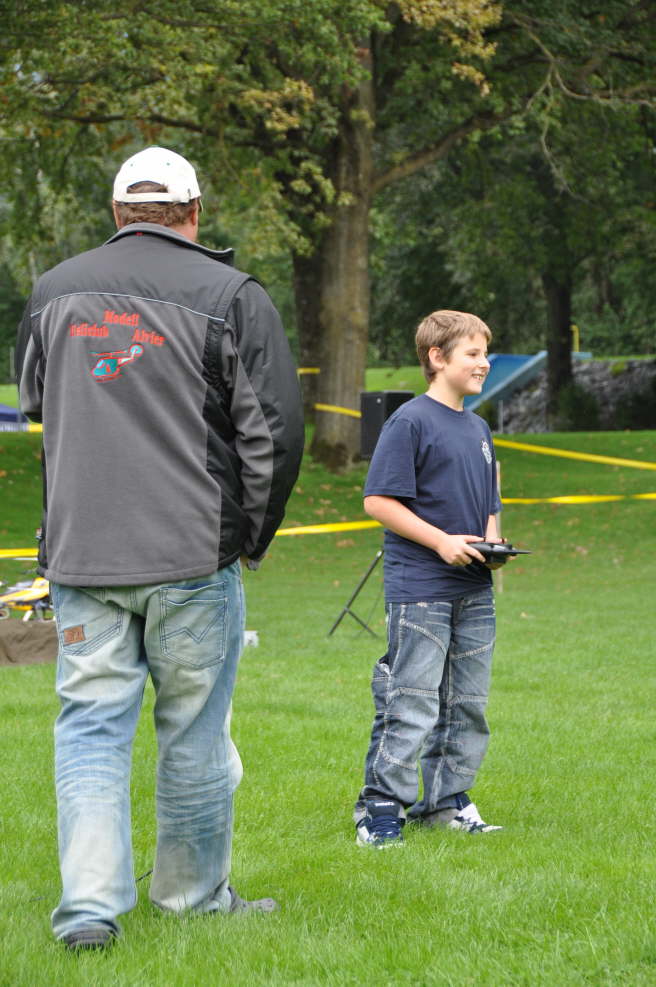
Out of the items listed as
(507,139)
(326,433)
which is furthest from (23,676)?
(507,139)

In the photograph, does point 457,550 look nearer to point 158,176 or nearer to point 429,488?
point 429,488

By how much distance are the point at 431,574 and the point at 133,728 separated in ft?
5.15

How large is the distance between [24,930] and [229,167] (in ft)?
66.3

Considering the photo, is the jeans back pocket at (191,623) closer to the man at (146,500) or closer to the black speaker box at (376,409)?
the man at (146,500)

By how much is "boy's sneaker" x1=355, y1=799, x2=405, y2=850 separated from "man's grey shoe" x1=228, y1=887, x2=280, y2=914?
0.83m

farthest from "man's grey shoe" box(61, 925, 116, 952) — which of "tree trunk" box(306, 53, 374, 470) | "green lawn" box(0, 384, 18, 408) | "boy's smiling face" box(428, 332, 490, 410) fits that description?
"green lawn" box(0, 384, 18, 408)

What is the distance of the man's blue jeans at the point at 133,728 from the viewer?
3449 millimetres

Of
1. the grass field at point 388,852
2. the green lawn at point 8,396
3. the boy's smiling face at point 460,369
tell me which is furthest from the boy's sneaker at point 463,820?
the green lawn at point 8,396

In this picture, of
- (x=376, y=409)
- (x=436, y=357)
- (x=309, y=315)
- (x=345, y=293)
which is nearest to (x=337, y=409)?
(x=345, y=293)

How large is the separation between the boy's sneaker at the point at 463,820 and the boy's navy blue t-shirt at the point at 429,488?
34.4 inches

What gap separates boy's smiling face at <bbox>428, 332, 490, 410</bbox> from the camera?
4.94m

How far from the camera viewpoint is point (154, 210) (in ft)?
12.1

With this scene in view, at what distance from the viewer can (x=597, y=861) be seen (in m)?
4.44

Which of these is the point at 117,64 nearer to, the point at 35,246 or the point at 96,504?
the point at 35,246
